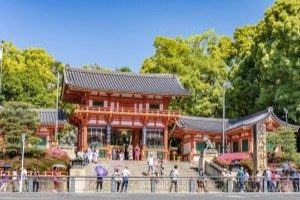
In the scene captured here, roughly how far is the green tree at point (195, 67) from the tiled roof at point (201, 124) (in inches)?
211

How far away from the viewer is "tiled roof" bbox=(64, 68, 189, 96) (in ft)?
172

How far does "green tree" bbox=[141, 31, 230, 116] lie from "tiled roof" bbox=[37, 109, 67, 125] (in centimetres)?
1438

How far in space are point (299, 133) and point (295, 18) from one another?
11.7 meters

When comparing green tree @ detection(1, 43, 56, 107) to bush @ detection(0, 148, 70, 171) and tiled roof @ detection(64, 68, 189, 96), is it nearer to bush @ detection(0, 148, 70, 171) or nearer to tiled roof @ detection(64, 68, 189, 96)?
tiled roof @ detection(64, 68, 189, 96)

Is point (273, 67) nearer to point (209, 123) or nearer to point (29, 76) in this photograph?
point (209, 123)

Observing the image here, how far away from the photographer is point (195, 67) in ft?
210

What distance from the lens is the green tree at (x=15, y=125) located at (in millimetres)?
39094

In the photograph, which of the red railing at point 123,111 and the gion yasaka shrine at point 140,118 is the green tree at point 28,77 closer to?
the gion yasaka shrine at point 140,118

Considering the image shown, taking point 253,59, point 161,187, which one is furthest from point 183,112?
point 161,187

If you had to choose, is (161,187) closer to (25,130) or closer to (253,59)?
(25,130)

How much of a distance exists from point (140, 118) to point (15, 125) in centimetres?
1608

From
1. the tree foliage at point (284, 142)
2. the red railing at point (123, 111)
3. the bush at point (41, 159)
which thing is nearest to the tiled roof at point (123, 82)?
the red railing at point (123, 111)

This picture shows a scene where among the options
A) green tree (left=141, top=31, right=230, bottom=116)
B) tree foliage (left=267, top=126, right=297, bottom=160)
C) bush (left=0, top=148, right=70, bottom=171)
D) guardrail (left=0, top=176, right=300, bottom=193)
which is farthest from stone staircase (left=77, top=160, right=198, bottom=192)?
green tree (left=141, top=31, right=230, bottom=116)

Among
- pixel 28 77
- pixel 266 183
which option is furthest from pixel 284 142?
pixel 28 77
